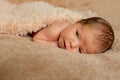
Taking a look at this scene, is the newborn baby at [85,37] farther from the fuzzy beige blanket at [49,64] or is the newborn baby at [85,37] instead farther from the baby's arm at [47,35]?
the fuzzy beige blanket at [49,64]

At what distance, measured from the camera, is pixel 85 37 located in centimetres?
133

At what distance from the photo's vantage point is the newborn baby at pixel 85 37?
1317 millimetres

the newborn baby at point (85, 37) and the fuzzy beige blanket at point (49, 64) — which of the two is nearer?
the fuzzy beige blanket at point (49, 64)

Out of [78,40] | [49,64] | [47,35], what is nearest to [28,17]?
[47,35]

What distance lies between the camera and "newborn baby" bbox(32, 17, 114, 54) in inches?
51.9

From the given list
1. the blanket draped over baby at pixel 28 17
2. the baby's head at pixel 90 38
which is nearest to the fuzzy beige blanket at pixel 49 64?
the baby's head at pixel 90 38

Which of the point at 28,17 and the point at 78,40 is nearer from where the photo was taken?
the point at 78,40

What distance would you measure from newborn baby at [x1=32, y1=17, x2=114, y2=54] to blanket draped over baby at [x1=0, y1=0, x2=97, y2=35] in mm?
55

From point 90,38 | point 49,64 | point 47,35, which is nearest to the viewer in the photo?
point 49,64

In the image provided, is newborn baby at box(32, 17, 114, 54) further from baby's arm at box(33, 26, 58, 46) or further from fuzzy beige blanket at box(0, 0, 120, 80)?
fuzzy beige blanket at box(0, 0, 120, 80)

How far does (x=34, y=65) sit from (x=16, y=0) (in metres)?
1.05

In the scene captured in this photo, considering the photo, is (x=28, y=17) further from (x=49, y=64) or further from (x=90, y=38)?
(x=49, y=64)

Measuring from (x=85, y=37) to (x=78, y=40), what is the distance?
0.04m

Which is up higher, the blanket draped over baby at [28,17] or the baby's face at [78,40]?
the blanket draped over baby at [28,17]
